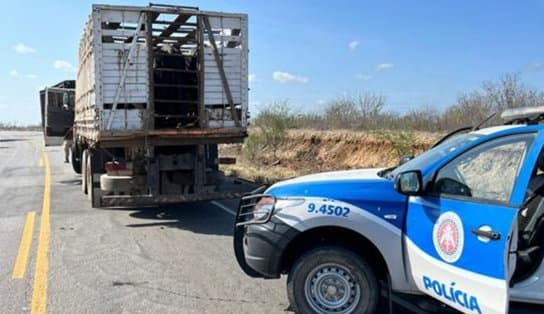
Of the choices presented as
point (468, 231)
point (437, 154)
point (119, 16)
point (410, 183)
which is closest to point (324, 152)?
point (119, 16)

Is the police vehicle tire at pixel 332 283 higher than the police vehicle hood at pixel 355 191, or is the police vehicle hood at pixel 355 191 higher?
the police vehicle hood at pixel 355 191

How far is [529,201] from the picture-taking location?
444 cm

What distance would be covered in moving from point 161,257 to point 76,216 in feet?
12.3

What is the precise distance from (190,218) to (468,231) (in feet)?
22.2

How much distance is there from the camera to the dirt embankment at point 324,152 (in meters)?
18.3

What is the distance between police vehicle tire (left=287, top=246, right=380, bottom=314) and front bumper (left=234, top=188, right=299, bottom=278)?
17 cm

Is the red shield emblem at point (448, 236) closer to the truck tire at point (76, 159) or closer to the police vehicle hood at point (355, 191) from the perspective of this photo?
the police vehicle hood at point (355, 191)

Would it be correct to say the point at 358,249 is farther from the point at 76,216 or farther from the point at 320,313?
the point at 76,216

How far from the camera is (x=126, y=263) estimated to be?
274 inches

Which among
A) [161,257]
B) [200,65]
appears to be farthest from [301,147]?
[161,257]

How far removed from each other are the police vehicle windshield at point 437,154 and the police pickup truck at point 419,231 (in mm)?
17

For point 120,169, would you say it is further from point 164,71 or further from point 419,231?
point 419,231

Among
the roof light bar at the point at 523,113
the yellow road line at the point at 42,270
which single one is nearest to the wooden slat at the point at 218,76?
the yellow road line at the point at 42,270

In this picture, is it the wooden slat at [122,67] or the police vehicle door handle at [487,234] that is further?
the wooden slat at [122,67]
